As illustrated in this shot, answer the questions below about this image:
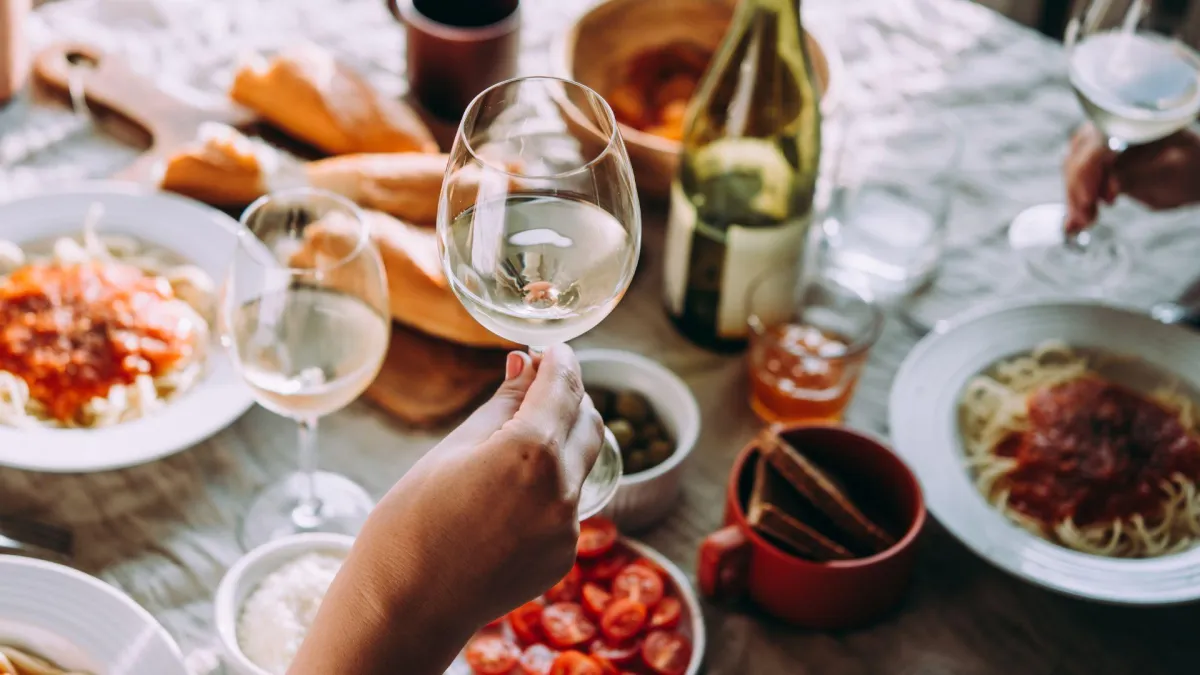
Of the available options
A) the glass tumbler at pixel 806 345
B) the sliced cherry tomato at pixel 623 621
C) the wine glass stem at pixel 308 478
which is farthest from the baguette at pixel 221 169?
the sliced cherry tomato at pixel 623 621

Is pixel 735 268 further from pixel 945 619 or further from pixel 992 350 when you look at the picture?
pixel 945 619

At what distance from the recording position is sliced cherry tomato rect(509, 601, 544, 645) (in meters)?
1.12

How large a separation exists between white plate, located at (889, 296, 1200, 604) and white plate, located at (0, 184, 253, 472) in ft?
2.36

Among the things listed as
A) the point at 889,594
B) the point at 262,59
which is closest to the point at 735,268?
the point at 889,594

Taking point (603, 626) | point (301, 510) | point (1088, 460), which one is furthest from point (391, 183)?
point (1088, 460)

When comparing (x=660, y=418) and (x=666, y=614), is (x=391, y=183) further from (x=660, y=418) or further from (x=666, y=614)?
(x=666, y=614)

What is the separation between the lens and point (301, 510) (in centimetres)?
127

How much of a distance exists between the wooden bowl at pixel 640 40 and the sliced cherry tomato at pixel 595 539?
0.51m

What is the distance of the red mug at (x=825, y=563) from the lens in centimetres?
113

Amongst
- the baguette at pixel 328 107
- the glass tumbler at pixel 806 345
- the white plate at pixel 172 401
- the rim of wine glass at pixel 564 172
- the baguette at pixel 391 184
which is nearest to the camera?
the rim of wine glass at pixel 564 172

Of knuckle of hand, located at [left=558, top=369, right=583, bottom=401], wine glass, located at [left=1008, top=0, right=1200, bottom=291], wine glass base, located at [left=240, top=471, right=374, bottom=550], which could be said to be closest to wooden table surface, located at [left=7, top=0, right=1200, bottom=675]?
wine glass base, located at [left=240, top=471, right=374, bottom=550]

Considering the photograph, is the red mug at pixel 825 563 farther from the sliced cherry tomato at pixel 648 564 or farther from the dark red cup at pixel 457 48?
the dark red cup at pixel 457 48

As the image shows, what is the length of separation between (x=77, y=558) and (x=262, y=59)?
860 millimetres

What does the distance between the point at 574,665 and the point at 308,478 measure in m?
0.36
